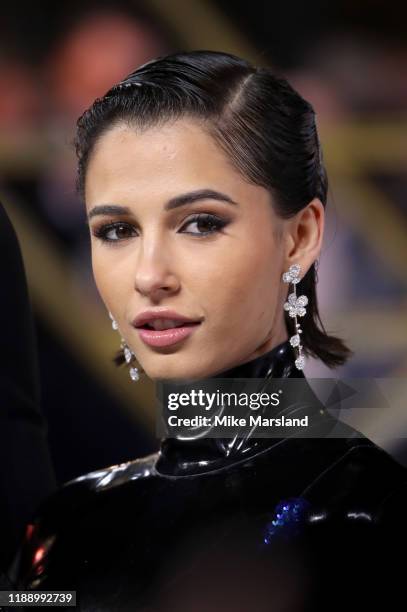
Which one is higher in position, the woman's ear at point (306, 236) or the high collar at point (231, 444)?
the woman's ear at point (306, 236)

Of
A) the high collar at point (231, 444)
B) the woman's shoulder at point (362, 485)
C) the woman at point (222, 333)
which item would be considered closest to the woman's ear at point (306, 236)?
the woman at point (222, 333)

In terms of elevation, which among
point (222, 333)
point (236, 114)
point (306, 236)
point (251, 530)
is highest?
point (236, 114)

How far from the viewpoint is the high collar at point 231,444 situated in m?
1.09

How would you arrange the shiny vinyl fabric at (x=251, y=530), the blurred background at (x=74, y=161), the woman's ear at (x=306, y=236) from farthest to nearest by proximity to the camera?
the blurred background at (x=74, y=161)
the woman's ear at (x=306, y=236)
the shiny vinyl fabric at (x=251, y=530)

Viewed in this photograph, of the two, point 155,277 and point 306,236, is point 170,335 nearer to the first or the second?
point 155,277

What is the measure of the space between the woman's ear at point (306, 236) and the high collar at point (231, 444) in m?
0.11

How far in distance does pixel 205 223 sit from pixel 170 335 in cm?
13

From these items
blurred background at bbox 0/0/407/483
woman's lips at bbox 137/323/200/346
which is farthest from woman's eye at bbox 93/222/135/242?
blurred background at bbox 0/0/407/483

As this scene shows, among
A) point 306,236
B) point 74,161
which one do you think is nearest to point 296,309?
point 306,236

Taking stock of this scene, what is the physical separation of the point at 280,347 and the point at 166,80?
1.14ft

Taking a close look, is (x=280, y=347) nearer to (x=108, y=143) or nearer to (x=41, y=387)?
(x=108, y=143)

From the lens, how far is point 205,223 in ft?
3.40

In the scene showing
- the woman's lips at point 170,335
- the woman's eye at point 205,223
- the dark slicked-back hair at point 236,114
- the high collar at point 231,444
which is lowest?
the high collar at point 231,444

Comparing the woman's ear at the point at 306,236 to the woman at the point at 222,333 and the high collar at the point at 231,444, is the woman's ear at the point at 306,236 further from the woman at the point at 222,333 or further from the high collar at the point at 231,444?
the high collar at the point at 231,444
